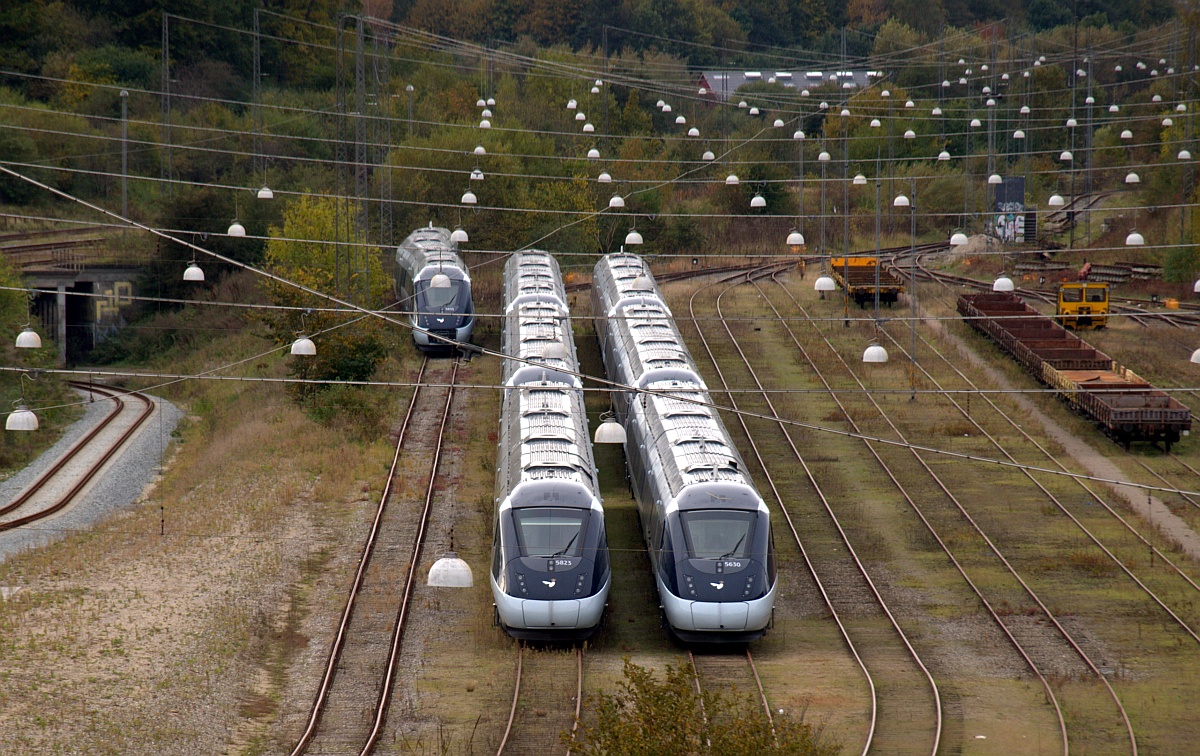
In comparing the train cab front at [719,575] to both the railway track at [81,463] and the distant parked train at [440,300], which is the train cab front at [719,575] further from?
the railway track at [81,463]

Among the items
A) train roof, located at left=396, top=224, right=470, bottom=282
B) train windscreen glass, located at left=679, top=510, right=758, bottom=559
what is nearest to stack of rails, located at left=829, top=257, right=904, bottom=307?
train roof, located at left=396, top=224, right=470, bottom=282

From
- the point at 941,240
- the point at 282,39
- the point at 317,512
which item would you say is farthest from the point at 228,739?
the point at 282,39

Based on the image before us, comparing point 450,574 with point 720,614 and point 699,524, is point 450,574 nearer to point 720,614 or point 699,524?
point 720,614

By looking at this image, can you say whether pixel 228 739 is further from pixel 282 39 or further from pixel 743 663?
pixel 282 39

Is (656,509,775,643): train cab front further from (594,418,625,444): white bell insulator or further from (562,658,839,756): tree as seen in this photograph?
(562,658,839,756): tree

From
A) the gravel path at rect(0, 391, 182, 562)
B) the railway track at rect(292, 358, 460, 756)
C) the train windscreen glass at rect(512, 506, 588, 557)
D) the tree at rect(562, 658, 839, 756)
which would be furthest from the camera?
the gravel path at rect(0, 391, 182, 562)

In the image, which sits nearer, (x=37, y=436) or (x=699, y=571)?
(x=699, y=571)

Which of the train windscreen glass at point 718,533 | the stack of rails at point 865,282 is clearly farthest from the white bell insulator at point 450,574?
the stack of rails at point 865,282
